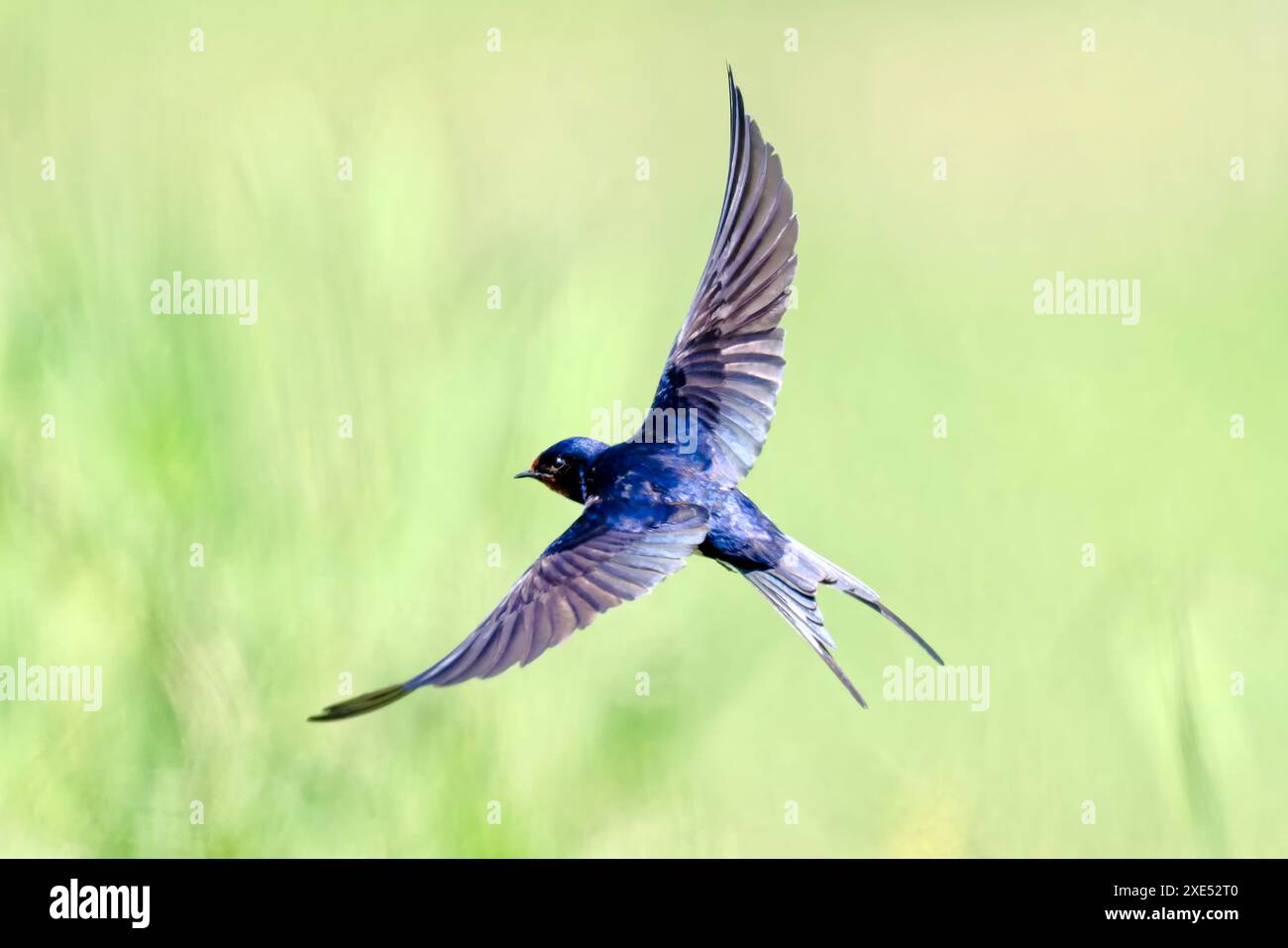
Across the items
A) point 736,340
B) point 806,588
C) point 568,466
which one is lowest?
point 806,588

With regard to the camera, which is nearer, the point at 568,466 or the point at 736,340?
the point at 568,466

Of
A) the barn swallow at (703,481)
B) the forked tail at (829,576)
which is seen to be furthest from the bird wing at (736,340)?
the forked tail at (829,576)

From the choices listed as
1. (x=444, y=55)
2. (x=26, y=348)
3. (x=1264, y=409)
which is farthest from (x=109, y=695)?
(x=444, y=55)

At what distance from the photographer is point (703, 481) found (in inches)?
50.8

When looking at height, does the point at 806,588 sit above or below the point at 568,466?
below

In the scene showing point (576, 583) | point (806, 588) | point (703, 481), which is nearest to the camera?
point (576, 583)

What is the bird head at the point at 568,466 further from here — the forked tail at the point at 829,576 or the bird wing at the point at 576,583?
the forked tail at the point at 829,576

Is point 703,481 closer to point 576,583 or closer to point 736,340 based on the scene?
point 736,340

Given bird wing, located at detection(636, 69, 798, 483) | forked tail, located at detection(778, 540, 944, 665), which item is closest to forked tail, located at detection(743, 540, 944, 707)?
forked tail, located at detection(778, 540, 944, 665)

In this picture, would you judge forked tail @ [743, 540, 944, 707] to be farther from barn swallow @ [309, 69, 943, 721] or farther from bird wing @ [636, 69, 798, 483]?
bird wing @ [636, 69, 798, 483]

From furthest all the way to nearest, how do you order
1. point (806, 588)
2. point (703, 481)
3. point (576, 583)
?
point (703, 481) < point (806, 588) < point (576, 583)

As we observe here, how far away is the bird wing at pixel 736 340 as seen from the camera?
4.43 ft

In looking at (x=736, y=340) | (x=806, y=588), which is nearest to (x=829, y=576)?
(x=806, y=588)

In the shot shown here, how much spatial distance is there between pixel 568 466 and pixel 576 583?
203mm
